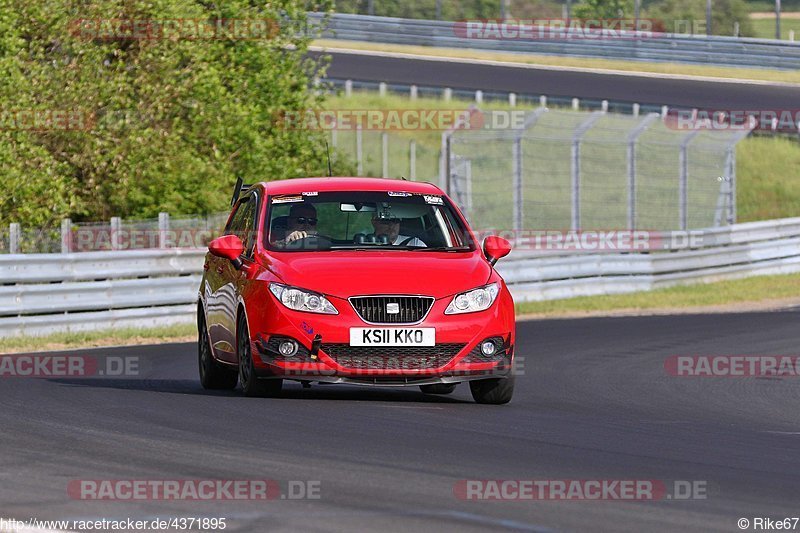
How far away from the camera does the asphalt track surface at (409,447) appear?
6676 mm

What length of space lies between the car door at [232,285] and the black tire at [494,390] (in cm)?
180

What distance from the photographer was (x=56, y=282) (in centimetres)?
1941

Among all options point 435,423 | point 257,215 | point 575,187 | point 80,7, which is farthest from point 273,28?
point 435,423

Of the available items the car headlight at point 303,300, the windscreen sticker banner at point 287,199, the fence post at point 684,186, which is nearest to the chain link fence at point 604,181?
the fence post at point 684,186

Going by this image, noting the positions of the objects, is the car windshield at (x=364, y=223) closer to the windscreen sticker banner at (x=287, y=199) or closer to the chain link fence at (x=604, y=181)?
the windscreen sticker banner at (x=287, y=199)

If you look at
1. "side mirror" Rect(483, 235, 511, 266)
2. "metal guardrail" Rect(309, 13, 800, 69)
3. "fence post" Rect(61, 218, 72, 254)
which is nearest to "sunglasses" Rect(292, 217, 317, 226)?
"side mirror" Rect(483, 235, 511, 266)

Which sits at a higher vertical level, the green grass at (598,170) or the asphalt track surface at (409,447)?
the asphalt track surface at (409,447)

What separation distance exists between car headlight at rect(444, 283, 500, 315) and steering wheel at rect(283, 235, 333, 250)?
1.21 meters

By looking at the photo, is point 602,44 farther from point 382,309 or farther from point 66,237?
point 382,309

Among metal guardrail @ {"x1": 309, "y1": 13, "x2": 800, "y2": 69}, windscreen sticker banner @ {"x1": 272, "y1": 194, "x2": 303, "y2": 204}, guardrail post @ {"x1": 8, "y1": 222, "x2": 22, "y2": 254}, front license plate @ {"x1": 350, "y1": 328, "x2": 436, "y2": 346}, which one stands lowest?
metal guardrail @ {"x1": 309, "y1": 13, "x2": 800, "y2": 69}

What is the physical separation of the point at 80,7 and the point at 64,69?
110 cm

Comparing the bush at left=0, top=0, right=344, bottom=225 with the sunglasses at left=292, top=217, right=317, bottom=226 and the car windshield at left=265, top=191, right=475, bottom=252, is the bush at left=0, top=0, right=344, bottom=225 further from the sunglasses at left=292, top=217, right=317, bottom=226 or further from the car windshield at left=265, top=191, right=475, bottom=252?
the sunglasses at left=292, top=217, right=317, bottom=226

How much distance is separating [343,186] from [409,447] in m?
3.71

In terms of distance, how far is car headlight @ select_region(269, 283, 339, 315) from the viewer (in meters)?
10.7
